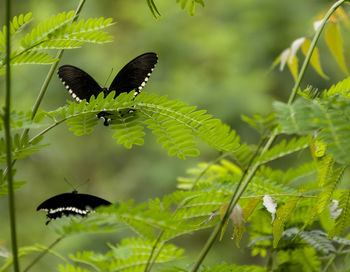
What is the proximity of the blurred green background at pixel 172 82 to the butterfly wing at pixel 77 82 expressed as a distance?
568 centimetres

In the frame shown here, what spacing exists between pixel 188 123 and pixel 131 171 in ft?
24.5

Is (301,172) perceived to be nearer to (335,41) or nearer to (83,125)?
(335,41)

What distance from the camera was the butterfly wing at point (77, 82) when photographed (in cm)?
114

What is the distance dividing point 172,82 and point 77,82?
6.65m

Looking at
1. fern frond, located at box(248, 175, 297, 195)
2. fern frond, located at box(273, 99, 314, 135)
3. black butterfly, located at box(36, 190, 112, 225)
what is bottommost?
fern frond, located at box(248, 175, 297, 195)

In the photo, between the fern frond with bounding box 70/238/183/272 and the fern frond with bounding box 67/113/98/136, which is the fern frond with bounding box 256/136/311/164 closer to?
the fern frond with bounding box 70/238/183/272

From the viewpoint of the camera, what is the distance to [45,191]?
345 inches

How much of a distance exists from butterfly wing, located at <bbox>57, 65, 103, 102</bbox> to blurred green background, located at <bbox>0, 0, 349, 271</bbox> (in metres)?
5.68

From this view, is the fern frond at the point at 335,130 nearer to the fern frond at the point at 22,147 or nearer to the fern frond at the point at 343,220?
the fern frond at the point at 343,220

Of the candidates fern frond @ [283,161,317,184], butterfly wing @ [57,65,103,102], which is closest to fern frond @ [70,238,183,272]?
butterfly wing @ [57,65,103,102]

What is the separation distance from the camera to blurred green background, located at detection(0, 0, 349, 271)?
7.13m

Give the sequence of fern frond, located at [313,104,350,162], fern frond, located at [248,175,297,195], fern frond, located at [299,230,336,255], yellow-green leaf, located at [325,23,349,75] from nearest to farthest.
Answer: fern frond, located at [313,104,350,162] → fern frond, located at [248,175,297,195] → fern frond, located at [299,230,336,255] → yellow-green leaf, located at [325,23,349,75]

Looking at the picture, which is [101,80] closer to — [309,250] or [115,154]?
[115,154]

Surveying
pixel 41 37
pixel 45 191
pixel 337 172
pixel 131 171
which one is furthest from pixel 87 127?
pixel 45 191
